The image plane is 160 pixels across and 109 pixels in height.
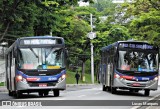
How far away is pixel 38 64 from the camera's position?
24125 mm

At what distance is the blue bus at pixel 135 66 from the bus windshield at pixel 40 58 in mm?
4844

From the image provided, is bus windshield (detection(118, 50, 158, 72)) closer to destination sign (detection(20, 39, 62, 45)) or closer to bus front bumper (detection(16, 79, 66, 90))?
bus front bumper (detection(16, 79, 66, 90))

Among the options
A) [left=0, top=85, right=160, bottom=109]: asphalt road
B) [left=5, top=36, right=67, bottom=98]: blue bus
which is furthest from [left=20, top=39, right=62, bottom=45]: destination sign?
[left=0, top=85, right=160, bottom=109]: asphalt road

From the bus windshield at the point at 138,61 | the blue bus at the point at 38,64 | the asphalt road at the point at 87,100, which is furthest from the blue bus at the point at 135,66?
the blue bus at the point at 38,64

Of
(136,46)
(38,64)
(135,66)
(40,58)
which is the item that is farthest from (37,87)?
(136,46)

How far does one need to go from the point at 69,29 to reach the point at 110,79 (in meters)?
30.3

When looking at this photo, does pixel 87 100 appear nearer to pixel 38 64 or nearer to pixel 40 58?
pixel 38 64

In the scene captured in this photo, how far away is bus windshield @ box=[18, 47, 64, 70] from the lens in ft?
79.0

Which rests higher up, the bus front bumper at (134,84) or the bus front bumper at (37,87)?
the bus front bumper at (37,87)

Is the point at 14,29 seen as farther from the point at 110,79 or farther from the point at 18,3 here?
the point at 110,79

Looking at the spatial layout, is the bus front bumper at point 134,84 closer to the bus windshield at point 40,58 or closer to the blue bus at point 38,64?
the blue bus at point 38,64

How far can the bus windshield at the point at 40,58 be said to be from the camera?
24.1m

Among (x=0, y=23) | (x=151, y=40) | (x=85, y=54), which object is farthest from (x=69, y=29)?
(x=151, y=40)

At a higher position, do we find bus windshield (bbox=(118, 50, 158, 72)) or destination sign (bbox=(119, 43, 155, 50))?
destination sign (bbox=(119, 43, 155, 50))
